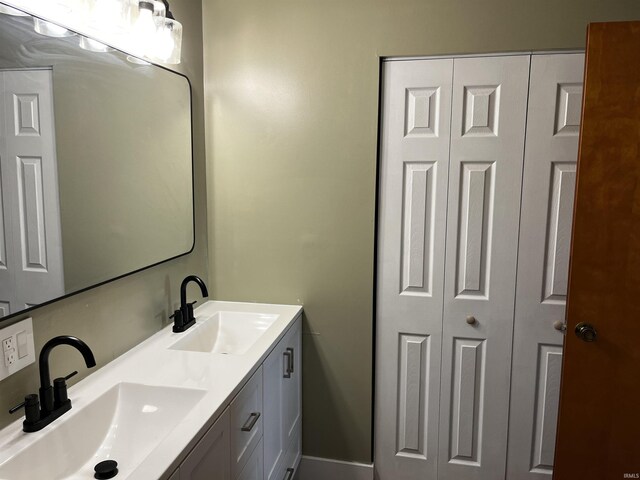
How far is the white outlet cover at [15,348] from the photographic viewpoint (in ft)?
3.93

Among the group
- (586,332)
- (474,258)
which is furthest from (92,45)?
(586,332)

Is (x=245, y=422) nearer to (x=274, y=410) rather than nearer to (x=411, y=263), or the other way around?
(x=274, y=410)

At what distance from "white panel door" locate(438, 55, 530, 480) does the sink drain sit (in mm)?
1507

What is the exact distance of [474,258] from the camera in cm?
215

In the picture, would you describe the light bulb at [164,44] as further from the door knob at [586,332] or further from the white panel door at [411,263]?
the door knob at [586,332]

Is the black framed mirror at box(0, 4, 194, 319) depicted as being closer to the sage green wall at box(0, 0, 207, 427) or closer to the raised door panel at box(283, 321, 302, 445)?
the sage green wall at box(0, 0, 207, 427)

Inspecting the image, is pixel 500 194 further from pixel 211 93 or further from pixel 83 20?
pixel 83 20

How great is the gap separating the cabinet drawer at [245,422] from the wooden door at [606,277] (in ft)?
3.86

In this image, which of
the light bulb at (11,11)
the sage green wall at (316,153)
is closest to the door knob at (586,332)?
the sage green wall at (316,153)

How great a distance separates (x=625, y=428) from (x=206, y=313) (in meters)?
1.76

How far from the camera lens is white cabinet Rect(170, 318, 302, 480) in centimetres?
131

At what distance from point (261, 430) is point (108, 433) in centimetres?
55

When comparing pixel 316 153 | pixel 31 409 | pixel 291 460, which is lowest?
pixel 291 460

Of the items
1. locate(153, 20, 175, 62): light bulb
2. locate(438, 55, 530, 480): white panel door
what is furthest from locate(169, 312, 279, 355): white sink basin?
locate(153, 20, 175, 62): light bulb
